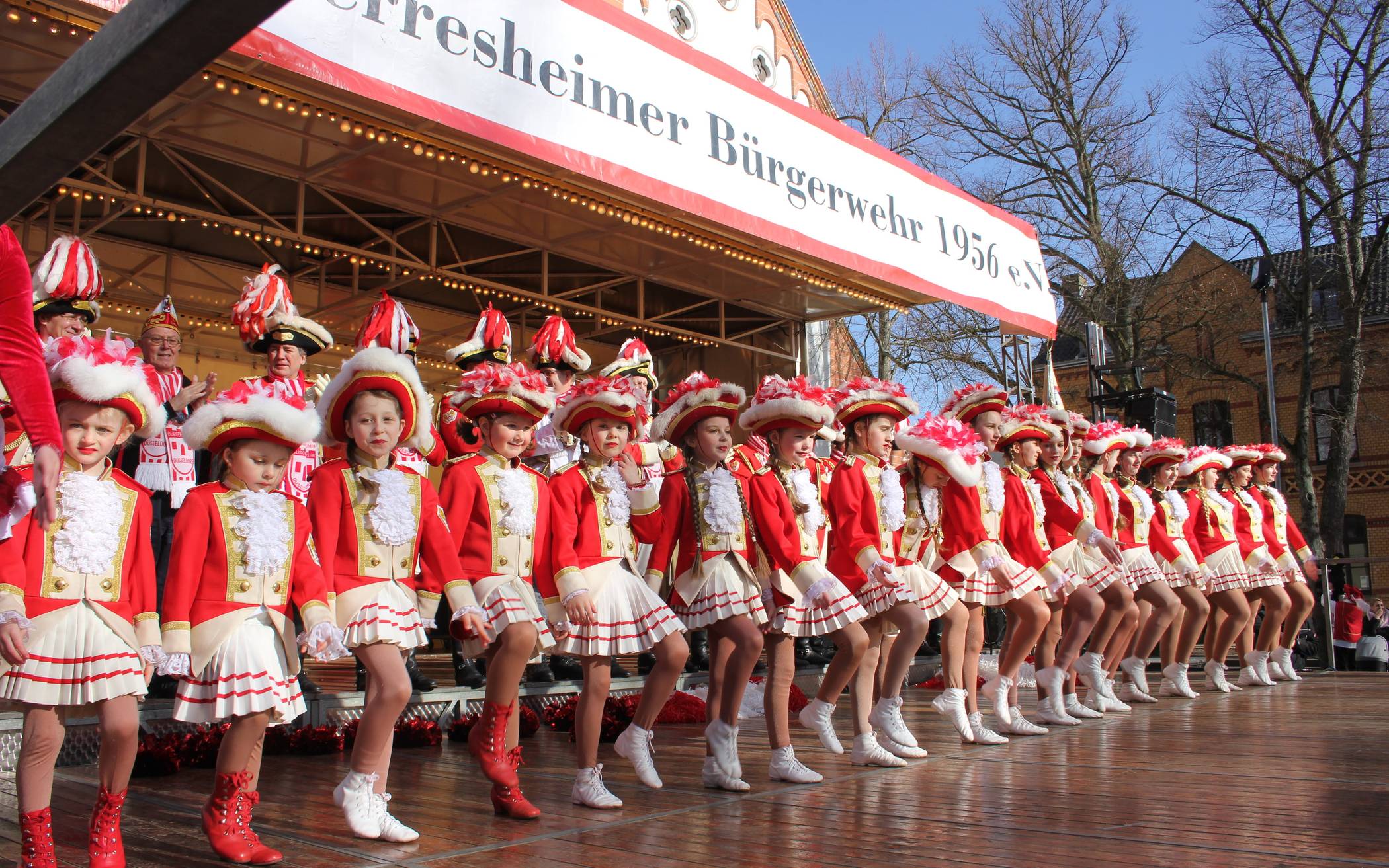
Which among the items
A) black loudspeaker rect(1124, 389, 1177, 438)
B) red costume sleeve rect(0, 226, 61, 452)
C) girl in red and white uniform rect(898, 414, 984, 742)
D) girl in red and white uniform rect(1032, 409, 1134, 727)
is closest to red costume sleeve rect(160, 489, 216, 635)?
red costume sleeve rect(0, 226, 61, 452)

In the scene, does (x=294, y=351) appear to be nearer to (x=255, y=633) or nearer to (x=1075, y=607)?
(x=255, y=633)

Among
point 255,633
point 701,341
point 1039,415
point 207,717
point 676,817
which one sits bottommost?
point 676,817

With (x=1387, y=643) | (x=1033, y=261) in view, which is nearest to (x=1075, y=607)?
(x=1033, y=261)

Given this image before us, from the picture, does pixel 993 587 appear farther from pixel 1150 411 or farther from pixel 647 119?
pixel 1150 411

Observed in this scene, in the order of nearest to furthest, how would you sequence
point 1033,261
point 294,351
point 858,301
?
point 294,351, point 1033,261, point 858,301

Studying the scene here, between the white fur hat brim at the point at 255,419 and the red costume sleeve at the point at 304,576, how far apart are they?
0.94ft

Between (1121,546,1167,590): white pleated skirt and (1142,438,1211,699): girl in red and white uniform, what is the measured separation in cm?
36

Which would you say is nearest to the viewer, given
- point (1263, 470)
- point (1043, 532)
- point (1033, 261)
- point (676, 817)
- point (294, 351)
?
point (676, 817)

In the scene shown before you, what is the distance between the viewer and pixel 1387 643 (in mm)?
14898

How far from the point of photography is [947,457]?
20.6 ft

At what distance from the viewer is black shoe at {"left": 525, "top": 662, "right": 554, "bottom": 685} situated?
752 centimetres

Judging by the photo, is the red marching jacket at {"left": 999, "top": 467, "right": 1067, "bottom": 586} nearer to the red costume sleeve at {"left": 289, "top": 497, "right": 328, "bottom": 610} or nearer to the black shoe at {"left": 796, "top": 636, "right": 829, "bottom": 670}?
the black shoe at {"left": 796, "top": 636, "right": 829, "bottom": 670}

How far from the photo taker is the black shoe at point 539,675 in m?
7.52

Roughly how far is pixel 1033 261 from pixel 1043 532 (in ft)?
22.7
